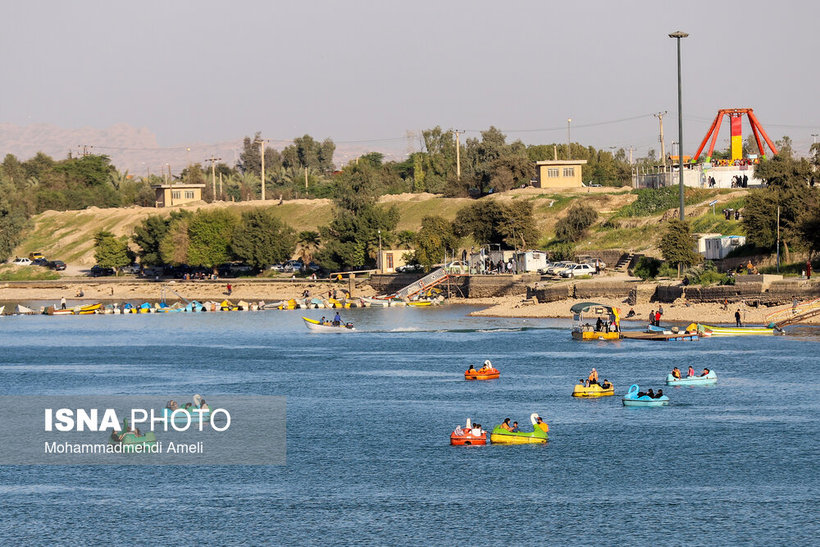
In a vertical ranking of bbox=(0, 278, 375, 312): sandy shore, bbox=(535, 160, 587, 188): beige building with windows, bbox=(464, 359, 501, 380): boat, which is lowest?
bbox=(464, 359, 501, 380): boat

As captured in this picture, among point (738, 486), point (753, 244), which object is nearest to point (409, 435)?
point (738, 486)

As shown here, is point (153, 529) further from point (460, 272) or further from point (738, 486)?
point (460, 272)

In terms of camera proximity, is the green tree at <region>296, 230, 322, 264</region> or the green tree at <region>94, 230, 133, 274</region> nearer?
the green tree at <region>296, 230, 322, 264</region>

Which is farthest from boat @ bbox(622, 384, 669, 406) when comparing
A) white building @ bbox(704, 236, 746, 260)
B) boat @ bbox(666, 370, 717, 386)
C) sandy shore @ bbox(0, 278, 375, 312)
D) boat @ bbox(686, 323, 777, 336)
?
sandy shore @ bbox(0, 278, 375, 312)

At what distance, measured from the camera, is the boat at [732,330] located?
269 ft

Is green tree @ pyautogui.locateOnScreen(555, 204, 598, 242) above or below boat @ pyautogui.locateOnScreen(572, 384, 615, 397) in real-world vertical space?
above

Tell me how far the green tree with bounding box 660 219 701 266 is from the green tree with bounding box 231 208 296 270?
2399 inches

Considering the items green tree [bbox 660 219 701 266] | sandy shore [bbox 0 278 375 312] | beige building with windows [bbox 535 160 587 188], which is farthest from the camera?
beige building with windows [bbox 535 160 587 188]

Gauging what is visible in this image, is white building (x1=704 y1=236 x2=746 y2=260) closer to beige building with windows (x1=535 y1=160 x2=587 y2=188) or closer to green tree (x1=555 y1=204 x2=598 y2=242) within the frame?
green tree (x1=555 y1=204 x2=598 y2=242)

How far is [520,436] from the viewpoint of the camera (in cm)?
5041

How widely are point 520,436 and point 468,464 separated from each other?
4415 millimetres

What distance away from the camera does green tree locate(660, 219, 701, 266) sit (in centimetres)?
9975

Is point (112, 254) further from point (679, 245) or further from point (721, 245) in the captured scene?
point (721, 245)

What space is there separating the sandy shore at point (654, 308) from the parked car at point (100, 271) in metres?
73.1
